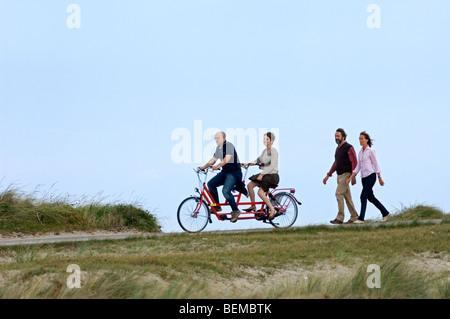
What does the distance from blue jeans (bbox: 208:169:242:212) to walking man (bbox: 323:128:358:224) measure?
11.3 ft

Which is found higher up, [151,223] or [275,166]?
[275,166]

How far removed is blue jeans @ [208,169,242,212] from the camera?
55.3ft

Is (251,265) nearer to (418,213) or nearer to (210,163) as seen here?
(210,163)

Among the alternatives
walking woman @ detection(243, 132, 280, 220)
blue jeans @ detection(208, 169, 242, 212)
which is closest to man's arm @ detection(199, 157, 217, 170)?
blue jeans @ detection(208, 169, 242, 212)

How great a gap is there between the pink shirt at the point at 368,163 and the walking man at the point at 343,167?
274 mm

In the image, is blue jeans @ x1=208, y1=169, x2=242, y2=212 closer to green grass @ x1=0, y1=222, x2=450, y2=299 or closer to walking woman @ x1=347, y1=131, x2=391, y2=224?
green grass @ x1=0, y1=222, x2=450, y2=299

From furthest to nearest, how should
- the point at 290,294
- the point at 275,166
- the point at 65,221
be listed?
1. the point at 65,221
2. the point at 275,166
3. the point at 290,294

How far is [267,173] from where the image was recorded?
17.4 m

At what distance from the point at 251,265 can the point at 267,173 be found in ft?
19.0

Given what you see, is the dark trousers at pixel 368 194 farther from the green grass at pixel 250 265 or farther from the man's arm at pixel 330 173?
the green grass at pixel 250 265

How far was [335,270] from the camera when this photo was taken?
12078 millimetres

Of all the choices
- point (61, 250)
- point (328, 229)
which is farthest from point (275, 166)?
point (61, 250)
